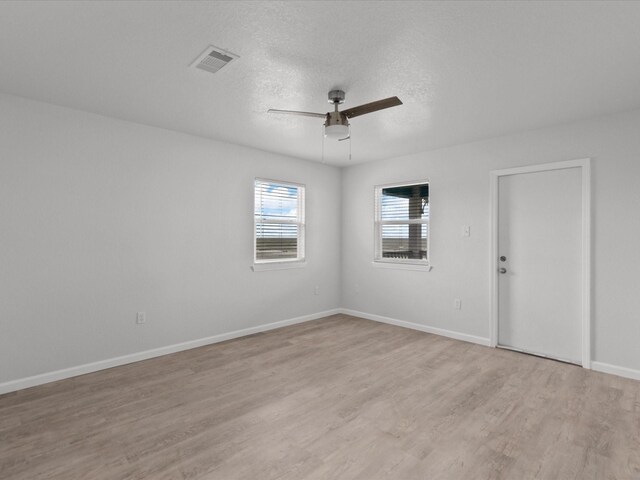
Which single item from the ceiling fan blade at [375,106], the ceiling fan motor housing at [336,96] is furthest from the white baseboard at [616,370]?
the ceiling fan motor housing at [336,96]

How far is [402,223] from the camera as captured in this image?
532 cm

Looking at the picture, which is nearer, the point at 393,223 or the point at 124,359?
the point at 124,359

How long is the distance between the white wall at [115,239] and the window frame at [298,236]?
0.10 m

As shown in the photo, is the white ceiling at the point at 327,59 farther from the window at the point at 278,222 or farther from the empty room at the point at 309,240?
the window at the point at 278,222

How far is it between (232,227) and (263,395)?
231 centimetres

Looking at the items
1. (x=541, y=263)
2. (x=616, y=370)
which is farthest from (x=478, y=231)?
(x=616, y=370)

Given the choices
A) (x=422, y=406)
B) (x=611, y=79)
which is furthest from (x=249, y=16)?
(x=422, y=406)

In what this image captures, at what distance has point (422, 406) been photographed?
2.72 m

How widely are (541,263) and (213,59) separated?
3897 millimetres

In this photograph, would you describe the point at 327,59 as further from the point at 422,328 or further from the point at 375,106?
the point at 422,328

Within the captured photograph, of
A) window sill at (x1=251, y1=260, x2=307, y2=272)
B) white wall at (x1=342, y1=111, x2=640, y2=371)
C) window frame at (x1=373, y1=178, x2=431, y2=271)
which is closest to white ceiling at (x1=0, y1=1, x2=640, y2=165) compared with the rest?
white wall at (x1=342, y1=111, x2=640, y2=371)

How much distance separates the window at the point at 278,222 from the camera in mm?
4930

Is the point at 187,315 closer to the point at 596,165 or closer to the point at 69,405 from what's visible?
the point at 69,405

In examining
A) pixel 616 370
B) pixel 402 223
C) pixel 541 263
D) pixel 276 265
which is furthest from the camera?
pixel 402 223
